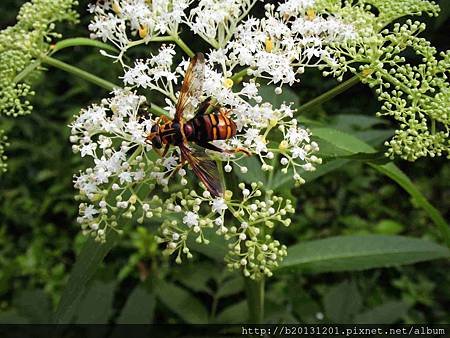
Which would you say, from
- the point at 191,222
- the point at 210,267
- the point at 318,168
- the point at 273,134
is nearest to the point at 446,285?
the point at 210,267

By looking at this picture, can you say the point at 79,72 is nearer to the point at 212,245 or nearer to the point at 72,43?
the point at 72,43

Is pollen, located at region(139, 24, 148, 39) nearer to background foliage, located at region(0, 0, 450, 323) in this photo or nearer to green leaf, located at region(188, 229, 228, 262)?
green leaf, located at region(188, 229, 228, 262)

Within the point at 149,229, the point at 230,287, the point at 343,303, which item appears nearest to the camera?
the point at 343,303

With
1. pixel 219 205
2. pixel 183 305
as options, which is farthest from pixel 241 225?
pixel 183 305

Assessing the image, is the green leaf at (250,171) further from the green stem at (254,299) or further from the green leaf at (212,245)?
the green stem at (254,299)

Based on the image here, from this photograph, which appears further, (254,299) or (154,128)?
(254,299)

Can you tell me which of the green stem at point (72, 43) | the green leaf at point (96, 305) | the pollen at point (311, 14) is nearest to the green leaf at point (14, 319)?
the green leaf at point (96, 305)
